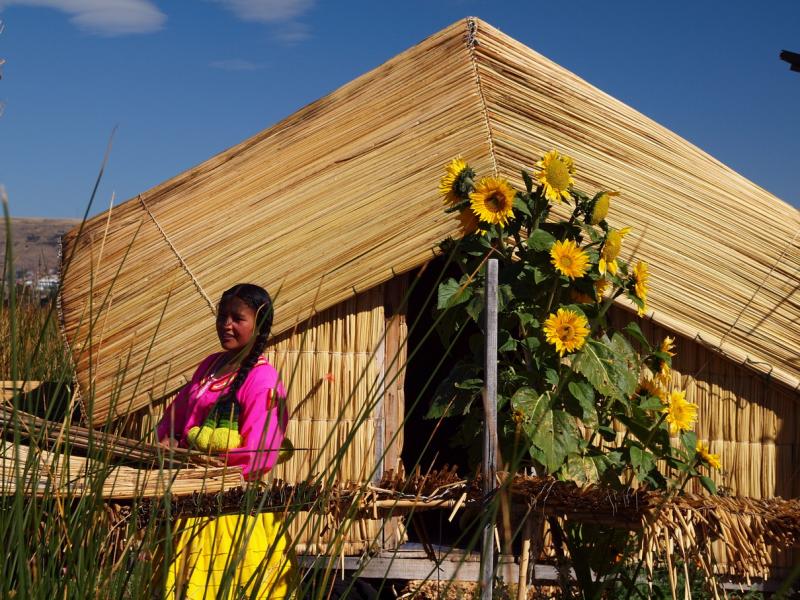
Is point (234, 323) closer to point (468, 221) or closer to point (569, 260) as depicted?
point (468, 221)

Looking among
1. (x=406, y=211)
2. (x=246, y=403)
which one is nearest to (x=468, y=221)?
(x=246, y=403)

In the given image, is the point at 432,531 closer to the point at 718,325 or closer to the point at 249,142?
the point at 718,325

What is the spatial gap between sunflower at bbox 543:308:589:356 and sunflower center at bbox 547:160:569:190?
411mm

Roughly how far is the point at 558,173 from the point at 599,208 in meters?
0.19

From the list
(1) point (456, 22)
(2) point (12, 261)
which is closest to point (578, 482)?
(2) point (12, 261)

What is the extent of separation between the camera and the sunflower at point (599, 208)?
3355mm

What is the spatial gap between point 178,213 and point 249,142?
21.1 inches

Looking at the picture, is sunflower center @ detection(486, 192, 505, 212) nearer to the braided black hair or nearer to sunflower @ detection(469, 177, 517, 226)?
sunflower @ detection(469, 177, 517, 226)

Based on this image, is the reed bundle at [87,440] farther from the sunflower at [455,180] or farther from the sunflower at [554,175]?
the sunflower at [554,175]

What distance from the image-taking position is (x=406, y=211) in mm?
4902

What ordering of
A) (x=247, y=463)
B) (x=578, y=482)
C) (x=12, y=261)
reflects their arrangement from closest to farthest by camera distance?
(x=12, y=261) < (x=247, y=463) < (x=578, y=482)

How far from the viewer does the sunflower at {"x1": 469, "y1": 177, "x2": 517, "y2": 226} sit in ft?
10.7

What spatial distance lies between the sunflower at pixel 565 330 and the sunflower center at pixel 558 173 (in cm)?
41

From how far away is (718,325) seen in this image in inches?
189
